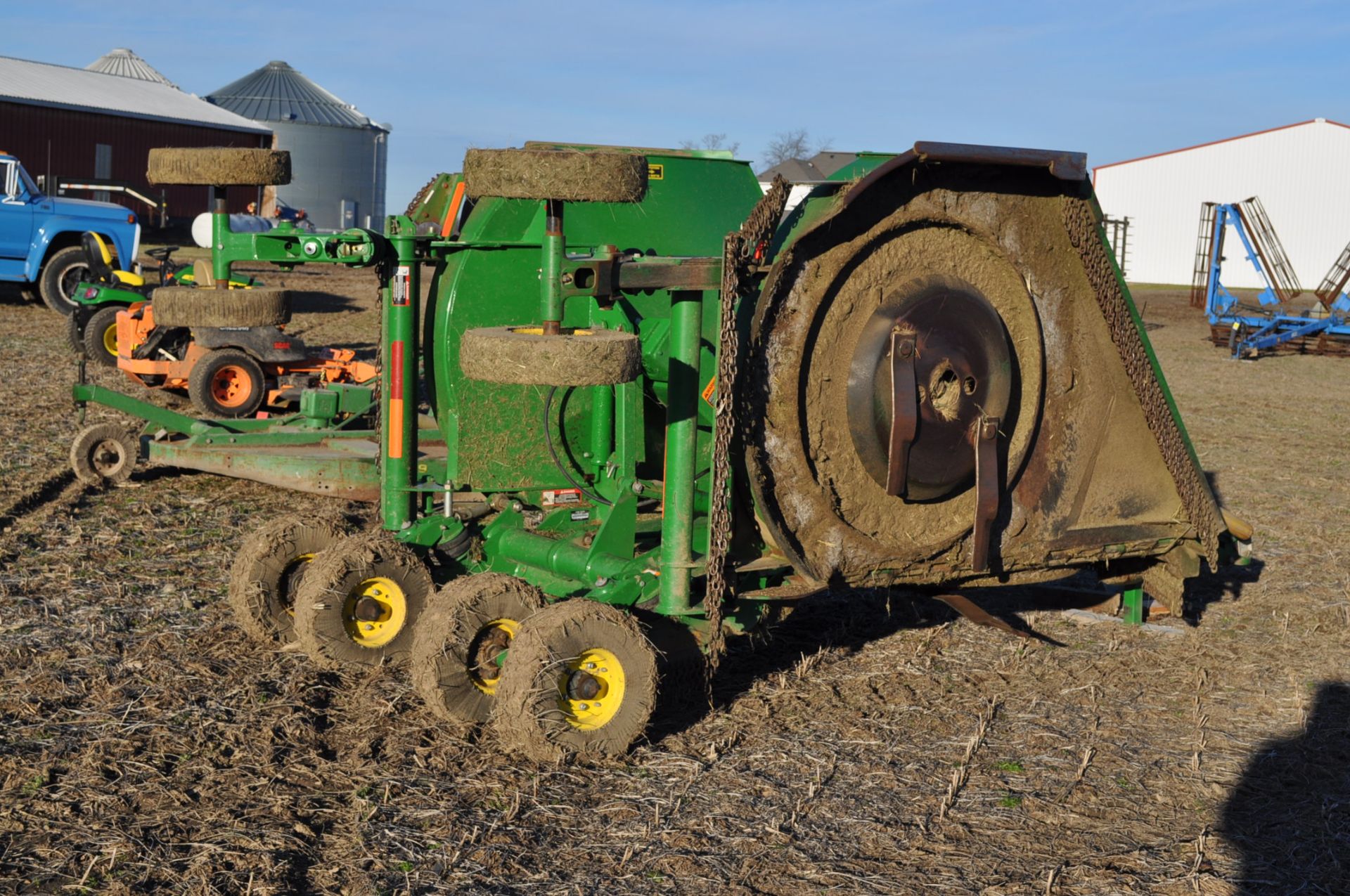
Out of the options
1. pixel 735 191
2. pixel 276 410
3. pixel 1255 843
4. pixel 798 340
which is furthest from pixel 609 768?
pixel 276 410

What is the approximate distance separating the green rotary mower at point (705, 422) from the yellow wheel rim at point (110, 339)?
8.84 meters

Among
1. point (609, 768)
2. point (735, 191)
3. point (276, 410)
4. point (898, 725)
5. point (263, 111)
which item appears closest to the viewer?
point (609, 768)

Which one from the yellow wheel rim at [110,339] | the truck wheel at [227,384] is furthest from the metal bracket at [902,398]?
the yellow wheel rim at [110,339]

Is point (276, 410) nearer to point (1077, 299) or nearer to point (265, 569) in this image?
point (265, 569)

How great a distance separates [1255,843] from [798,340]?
7.39 ft

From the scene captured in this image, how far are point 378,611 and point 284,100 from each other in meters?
50.3

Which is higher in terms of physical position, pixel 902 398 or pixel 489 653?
pixel 902 398

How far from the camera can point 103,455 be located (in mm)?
8852

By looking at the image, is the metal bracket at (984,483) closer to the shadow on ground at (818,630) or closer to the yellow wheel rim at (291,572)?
the shadow on ground at (818,630)

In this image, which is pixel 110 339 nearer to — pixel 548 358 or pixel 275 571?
pixel 275 571

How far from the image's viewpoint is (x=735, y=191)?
21.7 ft

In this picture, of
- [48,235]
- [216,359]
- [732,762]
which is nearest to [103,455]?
[216,359]

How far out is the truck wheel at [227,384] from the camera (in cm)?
1112

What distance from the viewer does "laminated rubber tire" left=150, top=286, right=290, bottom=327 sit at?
4.85 m
